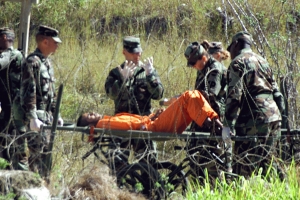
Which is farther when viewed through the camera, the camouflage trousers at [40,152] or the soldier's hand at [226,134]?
the soldier's hand at [226,134]

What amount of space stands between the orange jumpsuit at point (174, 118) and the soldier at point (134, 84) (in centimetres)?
38

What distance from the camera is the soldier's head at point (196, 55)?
323 inches

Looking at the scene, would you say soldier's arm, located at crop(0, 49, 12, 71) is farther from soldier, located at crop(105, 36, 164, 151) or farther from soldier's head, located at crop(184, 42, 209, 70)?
soldier's head, located at crop(184, 42, 209, 70)

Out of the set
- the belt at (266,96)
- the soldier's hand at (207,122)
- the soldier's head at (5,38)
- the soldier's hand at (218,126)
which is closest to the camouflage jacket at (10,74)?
the soldier's head at (5,38)

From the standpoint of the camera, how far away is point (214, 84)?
8.18 meters

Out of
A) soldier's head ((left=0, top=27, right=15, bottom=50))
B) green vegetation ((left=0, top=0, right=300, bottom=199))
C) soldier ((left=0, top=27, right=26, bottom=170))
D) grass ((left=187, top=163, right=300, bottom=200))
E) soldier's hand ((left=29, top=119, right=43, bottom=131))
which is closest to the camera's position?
grass ((left=187, top=163, right=300, bottom=200))

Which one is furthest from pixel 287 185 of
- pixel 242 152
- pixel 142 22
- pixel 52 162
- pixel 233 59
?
pixel 142 22

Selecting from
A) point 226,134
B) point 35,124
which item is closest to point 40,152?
point 35,124

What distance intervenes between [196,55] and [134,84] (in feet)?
2.51

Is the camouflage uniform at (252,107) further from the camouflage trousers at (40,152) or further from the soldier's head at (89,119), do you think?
the camouflage trousers at (40,152)


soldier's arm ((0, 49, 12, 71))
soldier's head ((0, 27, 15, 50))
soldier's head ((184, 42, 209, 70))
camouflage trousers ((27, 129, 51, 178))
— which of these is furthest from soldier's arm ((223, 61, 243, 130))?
soldier's head ((0, 27, 15, 50))

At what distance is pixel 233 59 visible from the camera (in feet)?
26.6

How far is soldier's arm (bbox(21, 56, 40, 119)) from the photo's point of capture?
8125 millimetres

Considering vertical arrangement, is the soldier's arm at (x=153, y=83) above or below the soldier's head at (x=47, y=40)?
below
